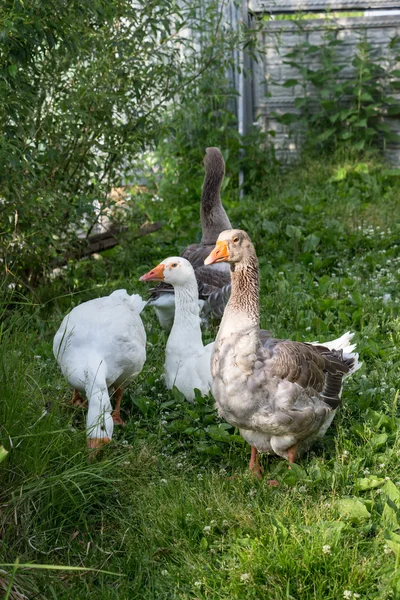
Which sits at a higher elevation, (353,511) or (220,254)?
(220,254)

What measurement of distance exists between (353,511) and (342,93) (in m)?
7.57

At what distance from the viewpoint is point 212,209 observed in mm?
7137

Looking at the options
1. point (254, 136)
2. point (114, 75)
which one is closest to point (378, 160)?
point (254, 136)

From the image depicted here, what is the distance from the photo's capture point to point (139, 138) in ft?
24.1

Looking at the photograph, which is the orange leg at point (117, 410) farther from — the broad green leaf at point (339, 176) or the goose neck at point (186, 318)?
the broad green leaf at point (339, 176)

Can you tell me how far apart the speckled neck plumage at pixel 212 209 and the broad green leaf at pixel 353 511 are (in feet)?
12.0

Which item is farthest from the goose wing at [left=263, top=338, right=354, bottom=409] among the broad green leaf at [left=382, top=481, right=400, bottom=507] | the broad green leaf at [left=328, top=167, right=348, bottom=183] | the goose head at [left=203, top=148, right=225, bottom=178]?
the broad green leaf at [left=328, top=167, right=348, bottom=183]

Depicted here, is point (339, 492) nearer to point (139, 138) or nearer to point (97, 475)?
point (97, 475)

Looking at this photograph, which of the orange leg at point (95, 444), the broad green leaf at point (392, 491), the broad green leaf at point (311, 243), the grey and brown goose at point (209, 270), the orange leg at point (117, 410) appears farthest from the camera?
the broad green leaf at point (311, 243)

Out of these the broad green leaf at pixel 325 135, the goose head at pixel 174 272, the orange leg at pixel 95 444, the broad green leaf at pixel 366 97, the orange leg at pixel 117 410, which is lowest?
the orange leg at pixel 117 410

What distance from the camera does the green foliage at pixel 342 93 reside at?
1005 cm

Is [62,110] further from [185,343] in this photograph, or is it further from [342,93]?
[342,93]

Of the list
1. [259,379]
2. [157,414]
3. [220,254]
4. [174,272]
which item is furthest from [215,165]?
[259,379]

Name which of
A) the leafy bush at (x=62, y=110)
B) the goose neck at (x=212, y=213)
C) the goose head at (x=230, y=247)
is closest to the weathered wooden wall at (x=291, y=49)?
the leafy bush at (x=62, y=110)
